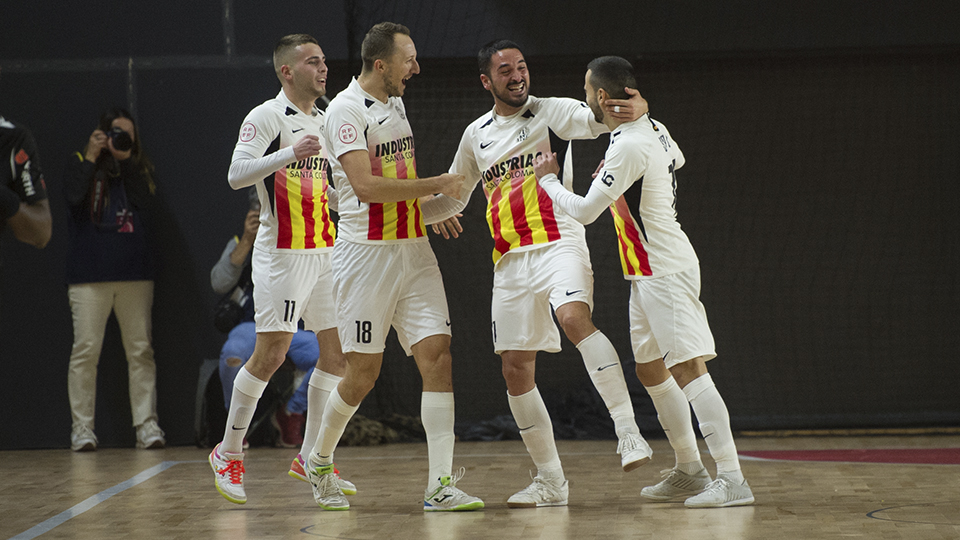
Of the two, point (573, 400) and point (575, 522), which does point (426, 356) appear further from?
point (573, 400)

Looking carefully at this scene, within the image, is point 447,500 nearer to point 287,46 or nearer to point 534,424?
point 534,424

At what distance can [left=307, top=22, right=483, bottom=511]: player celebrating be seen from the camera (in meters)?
4.49

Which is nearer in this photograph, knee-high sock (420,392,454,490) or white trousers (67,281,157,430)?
knee-high sock (420,392,454,490)

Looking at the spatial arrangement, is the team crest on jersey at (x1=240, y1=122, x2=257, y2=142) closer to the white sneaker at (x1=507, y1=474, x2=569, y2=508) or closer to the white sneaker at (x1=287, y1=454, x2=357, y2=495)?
the white sneaker at (x1=287, y1=454, x2=357, y2=495)

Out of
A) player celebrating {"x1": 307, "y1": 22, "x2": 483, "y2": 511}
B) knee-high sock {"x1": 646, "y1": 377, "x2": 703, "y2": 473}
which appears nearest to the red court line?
knee-high sock {"x1": 646, "y1": 377, "x2": 703, "y2": 473}

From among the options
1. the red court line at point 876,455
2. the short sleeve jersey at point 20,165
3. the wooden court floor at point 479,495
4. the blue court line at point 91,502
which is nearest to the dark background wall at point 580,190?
the wooden court floor at point 479,495

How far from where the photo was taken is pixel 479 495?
5141 millimetres

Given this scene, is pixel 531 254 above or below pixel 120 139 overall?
below

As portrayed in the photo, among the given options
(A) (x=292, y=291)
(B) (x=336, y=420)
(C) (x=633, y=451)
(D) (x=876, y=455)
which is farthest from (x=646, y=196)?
(D) (x=876, y=455)

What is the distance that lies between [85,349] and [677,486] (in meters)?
4.60

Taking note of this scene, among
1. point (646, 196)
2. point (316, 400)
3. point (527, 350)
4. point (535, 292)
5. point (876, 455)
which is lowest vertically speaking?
point (876, 455)

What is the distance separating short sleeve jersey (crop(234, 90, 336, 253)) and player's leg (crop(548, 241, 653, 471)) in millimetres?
1324

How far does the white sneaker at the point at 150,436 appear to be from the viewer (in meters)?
7.54

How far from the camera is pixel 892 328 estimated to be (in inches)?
302
